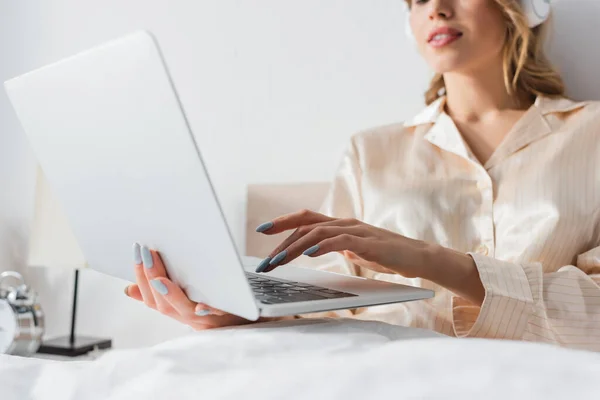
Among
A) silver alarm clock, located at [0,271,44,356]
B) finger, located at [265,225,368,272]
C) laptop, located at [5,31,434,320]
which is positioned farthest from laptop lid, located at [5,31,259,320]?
silver alarm clock, located at [0,271,44,356]

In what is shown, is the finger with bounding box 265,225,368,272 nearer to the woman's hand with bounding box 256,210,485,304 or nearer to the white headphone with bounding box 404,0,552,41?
the woman's hand with bounding box 256,210,485,304

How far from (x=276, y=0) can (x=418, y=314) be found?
105cm

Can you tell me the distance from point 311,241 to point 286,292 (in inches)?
3.0

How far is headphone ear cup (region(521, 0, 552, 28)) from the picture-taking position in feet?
4.56

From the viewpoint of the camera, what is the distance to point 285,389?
482 mm

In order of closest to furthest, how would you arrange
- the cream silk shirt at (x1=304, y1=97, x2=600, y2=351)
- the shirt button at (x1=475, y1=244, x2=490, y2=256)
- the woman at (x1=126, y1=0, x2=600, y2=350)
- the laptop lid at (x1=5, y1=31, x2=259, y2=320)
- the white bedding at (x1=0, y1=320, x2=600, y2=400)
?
the white bedding at (x1=0, y1=320, x2=600, y2=400), the laptop lid at (x1=5, y1=31, x2=259, y2=320), the woman at (x1=126, y1=0, x2=600, y2=350), the cream silk shirt at (x1=304, y1=97, x2=600, y2=351), the shirt button at (x1=475, y1=244, x2=490, y2=256)

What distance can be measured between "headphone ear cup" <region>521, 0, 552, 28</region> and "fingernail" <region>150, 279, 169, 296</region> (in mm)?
942

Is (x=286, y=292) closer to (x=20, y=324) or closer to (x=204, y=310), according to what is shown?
(x=204, y=310)

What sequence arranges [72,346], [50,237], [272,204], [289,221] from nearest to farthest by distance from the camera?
[289,221]
[272,204]
[72,346]
[50,237]

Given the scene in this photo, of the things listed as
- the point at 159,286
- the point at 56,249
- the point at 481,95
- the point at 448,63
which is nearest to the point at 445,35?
the point at 448,63

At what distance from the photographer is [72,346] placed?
6.47ft

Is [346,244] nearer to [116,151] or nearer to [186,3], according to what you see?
[116,151]

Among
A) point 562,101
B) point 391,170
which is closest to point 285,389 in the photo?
point 391,170

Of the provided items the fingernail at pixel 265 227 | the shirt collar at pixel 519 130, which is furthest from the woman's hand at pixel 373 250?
the shirt collar at pixel 519 130
